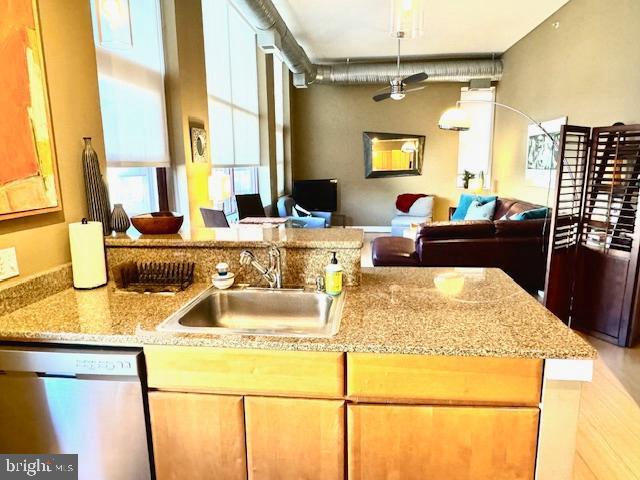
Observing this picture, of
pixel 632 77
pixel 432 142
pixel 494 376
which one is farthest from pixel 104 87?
pixel 432 142

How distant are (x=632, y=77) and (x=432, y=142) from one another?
4429 millimetres

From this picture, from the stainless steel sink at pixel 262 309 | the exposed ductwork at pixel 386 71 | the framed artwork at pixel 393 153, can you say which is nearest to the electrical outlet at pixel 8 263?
the stainless steel sink at pixel 262 309

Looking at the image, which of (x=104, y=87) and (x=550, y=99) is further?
(x=550, y=99)

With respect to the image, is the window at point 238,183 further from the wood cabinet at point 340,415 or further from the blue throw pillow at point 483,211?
the wood cabinet at point 340,415

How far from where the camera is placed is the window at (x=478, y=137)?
7.28 meters

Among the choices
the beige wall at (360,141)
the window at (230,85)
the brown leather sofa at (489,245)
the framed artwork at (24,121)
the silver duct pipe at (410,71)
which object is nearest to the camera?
the framed artwork at (24,121)

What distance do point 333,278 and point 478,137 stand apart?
6.83 metres

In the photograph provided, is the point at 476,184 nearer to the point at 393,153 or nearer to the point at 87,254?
the point at 393,153

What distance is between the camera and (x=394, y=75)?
694 centimetres

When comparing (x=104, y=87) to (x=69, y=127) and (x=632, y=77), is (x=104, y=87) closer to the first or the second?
(x=69, y=127)

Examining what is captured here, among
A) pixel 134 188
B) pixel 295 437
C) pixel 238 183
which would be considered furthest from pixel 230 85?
pixel 295 437

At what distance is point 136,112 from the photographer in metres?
3.15

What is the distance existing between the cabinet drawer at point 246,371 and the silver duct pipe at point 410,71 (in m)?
6.62

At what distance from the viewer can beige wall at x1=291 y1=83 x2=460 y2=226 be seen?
773cm
